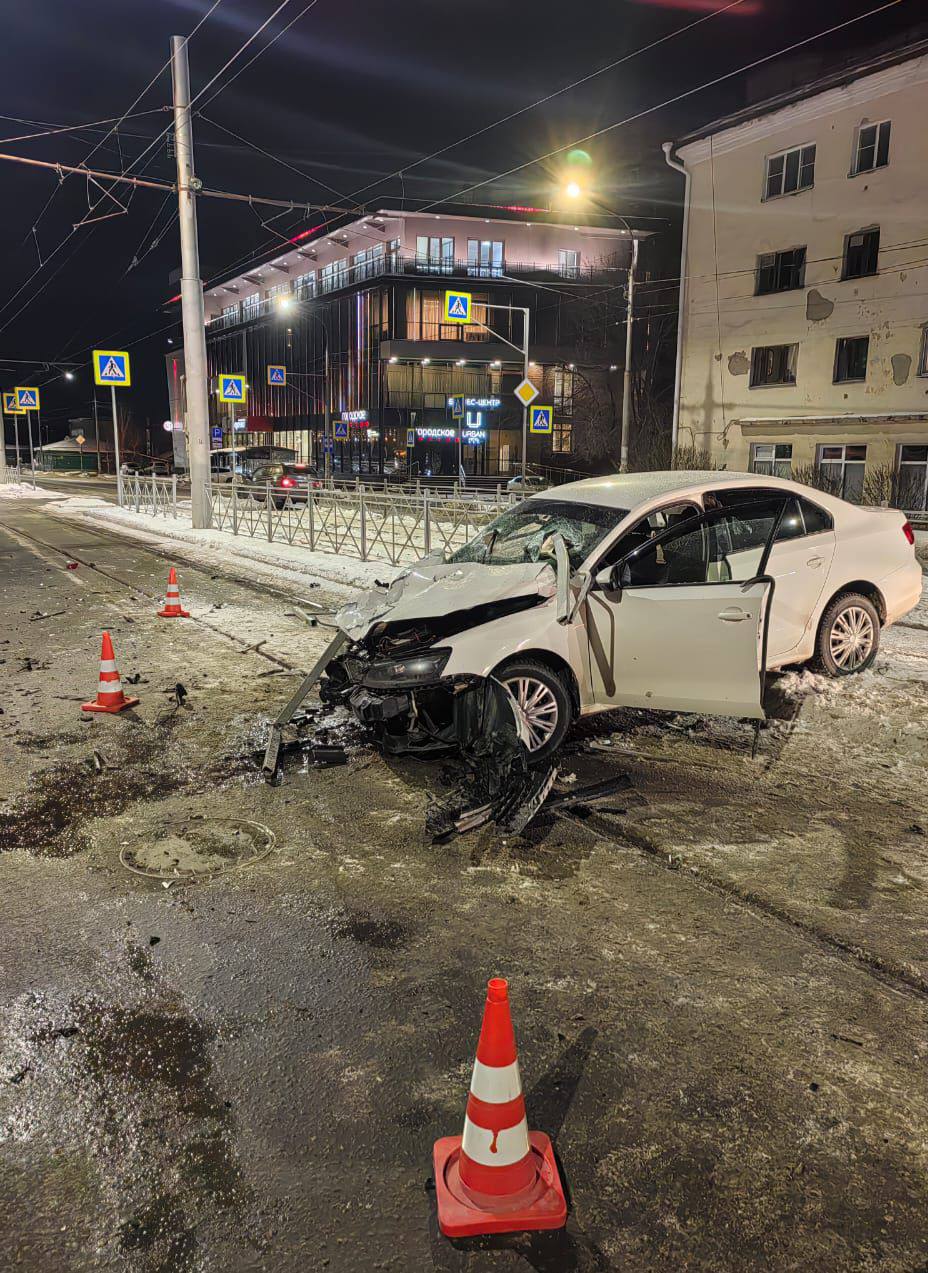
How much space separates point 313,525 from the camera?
760 inches

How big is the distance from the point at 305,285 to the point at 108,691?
67994mm

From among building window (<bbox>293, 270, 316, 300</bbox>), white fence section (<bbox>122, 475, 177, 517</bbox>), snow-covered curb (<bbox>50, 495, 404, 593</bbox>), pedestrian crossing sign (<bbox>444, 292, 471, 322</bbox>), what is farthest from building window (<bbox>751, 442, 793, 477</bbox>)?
building window (<bbox>293, 270, 316, 300</bbox>)

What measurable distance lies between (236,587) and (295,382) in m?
60.0

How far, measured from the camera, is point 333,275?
63.7 m

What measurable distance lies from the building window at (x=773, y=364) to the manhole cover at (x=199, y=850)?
1064 inches

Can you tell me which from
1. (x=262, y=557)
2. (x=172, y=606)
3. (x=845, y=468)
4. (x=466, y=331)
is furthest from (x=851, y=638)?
(x=466, y=331)

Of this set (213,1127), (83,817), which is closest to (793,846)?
(213,1127)

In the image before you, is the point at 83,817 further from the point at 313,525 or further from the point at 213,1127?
the point at 313,525

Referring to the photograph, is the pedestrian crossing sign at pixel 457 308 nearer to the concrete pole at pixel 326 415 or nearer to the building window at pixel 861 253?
the building window at pixel 861 253

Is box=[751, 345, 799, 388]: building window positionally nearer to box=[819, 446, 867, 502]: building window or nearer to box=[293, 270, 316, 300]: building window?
box=[819, 446, 867, 502]: building window

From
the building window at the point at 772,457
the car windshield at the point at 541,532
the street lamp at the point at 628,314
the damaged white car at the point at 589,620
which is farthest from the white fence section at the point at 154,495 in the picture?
the damaged white car at the point at 589,620

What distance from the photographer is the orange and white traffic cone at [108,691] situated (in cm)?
688

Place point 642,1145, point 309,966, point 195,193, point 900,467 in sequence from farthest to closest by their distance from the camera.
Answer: point 900,467 → point 195,193 → point 309,966 → point 642,1145

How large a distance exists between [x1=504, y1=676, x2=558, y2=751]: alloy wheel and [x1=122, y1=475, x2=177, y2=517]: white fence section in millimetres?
24475
